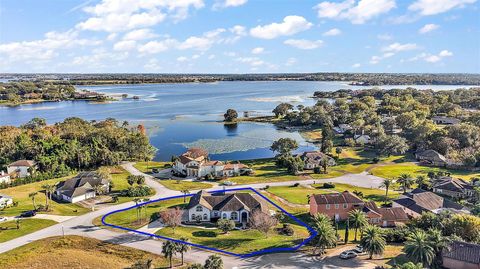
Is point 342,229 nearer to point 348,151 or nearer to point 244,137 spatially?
point 348,151

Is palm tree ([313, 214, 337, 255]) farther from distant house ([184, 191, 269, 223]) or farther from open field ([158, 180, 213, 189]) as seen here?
open field ([158, 180, 213, 189])

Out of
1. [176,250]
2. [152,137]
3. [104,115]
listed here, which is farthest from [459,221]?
[104,115]

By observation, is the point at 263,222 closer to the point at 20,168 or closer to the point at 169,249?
the point at 169,249

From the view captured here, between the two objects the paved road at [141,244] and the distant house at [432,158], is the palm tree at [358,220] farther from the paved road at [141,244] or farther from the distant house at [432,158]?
the distant house at [432,158]

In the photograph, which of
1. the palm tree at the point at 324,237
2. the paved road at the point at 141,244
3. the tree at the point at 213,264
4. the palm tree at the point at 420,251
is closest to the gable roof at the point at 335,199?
the palm tree at the point at 324,237

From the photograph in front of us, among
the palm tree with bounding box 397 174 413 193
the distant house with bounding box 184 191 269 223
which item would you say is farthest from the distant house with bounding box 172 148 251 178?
the palm tree with bounding box 397 174 413 193

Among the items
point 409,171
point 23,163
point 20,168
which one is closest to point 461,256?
point 409,171
